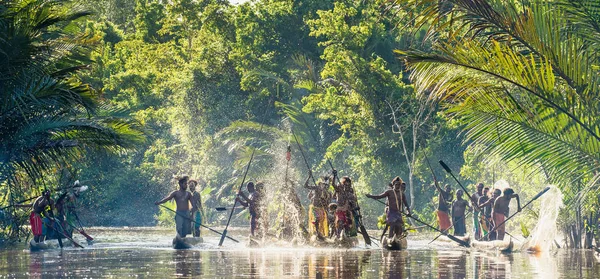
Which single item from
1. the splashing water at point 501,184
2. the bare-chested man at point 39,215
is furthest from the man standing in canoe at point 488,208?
the bare-chested man at point 39,215

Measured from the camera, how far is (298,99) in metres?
50.5

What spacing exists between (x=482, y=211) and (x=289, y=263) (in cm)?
1037

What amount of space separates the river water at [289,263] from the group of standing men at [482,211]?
5.01 ft

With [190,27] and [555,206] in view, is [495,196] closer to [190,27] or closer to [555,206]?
[555,206]

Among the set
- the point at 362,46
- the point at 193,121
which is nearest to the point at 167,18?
the point at 193,121

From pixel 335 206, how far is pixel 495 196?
488 centimetres

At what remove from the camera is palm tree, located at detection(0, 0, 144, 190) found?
21.3m

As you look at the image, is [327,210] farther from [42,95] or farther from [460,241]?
[42,95]

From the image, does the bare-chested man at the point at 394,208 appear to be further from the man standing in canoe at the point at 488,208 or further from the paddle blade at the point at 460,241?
the paddle blade at the point at 460,241

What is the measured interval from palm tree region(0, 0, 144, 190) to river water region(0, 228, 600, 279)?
2.17 meters

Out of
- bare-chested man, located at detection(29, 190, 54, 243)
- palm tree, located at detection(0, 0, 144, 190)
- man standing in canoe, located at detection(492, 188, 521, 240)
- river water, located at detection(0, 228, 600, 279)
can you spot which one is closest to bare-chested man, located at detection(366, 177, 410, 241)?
river water, located at detection(0, 228, 600, 279)

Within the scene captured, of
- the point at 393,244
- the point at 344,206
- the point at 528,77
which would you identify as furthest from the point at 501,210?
the point at 528,77

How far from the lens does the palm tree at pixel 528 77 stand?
656 inches

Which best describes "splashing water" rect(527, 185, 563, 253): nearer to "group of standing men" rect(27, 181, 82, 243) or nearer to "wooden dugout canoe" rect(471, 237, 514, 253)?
"wooden dugout canoe" rect(471, 237, 514, 253)
